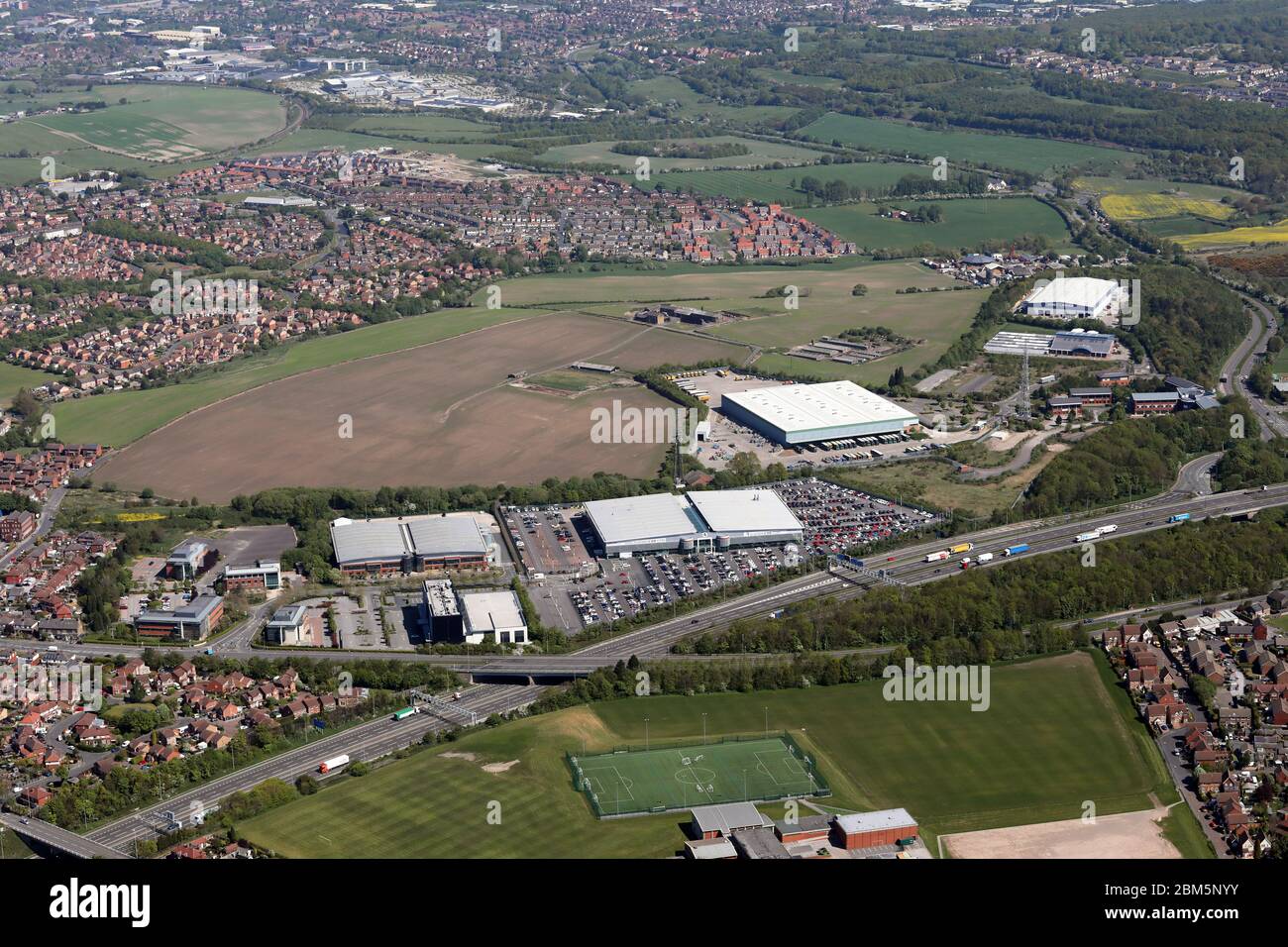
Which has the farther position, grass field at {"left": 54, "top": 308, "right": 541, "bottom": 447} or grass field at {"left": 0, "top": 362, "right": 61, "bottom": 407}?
grass field at {"left": 0, "top": 362, "right": 61, "bottom": 407}

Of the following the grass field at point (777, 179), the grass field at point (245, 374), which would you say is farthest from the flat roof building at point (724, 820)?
the grass field at point (777, 179)

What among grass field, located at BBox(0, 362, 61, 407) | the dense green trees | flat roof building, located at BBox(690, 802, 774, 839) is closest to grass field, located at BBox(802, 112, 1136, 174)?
the dense green trees

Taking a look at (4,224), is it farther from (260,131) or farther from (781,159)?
(781,159)

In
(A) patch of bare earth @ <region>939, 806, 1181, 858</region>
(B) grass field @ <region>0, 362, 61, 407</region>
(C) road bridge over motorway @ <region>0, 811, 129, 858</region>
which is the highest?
(A) patch of bare earth @ <region>939, 806, 1181, 858</region>

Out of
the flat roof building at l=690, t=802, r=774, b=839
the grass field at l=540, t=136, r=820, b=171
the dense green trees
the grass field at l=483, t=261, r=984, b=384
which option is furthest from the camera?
the grass field at l=540, t=136, r=820, b=171

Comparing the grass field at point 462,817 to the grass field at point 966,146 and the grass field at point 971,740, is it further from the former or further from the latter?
the grass field at point 966,146

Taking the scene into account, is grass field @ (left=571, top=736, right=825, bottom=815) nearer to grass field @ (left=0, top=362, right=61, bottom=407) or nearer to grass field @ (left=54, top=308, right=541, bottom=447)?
grass field @ (left=54, top=308, right=541, bottom=447)

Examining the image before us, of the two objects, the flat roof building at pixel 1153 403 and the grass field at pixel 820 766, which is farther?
the flat roof building at pixel 1153 403

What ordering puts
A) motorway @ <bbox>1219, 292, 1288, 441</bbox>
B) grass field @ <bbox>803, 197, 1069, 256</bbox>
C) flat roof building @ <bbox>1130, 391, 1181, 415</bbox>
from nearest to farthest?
motorway @ <bbox>1219, 292, 1288, 441</bbox> < flat roof building @ <bbox>1130, 391, 1181, 415</bbox> < grass field @ <bbox>803, 197, 1069, 256</bbox>
